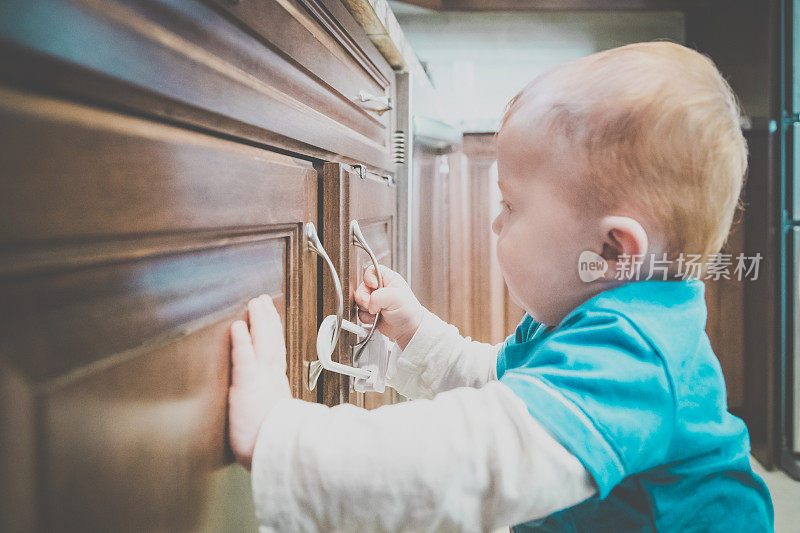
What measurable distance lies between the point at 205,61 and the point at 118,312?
16 cm

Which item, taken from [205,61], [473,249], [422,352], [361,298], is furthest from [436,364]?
[473,249]

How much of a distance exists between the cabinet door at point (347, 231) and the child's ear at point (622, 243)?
0.27 meters

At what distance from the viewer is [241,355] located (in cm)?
40

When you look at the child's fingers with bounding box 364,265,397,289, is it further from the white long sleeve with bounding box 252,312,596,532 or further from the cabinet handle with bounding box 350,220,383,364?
the white long sleeve with bounding box 252,312,596,532

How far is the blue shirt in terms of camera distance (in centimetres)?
42

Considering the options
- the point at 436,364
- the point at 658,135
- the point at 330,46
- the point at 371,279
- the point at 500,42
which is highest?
the point at 500,42

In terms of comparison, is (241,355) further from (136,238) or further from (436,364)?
(436,364)

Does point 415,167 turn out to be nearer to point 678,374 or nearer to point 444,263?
point 444,263

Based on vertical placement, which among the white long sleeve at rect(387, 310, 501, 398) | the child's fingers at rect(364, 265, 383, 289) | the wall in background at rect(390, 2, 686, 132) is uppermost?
the wall in background at rect(390, 2, 686, 132)

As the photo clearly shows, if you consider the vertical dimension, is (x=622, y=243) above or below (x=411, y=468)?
above

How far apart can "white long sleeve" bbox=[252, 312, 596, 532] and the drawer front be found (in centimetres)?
22

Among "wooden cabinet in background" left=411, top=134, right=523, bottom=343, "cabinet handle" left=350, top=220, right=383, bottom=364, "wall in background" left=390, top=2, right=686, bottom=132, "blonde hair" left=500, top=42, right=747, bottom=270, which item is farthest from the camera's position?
"wall in background" left=390, top=2, right=686, bottom=132

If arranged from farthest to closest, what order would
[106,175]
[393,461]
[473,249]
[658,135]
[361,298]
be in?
[473,249], [361,298], [658,135], [393,461], [106,175]

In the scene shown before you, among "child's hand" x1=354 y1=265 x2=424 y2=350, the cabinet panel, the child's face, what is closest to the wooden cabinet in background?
"child's hand" x1=354 y1=265 x2=424 y2=350
